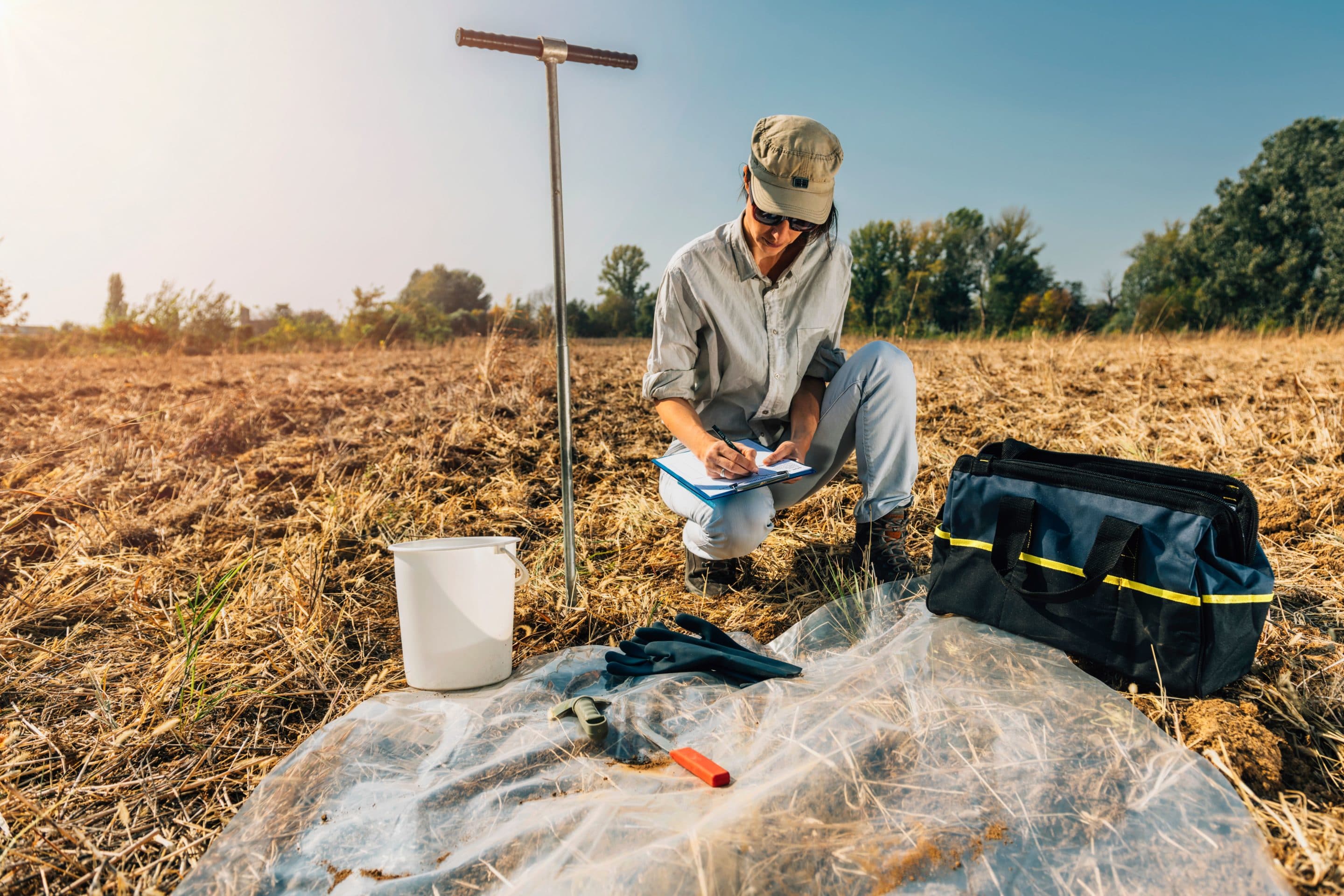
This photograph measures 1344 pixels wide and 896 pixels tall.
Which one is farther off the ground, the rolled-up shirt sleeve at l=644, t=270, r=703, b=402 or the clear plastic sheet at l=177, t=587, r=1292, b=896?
the rolled-up shirt sleeve at l=644, t=270, r=703, b=402

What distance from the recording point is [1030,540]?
1.60 m

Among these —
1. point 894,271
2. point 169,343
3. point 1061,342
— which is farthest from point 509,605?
point 894,271

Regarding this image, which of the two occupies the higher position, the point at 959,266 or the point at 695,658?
the point at 959,266

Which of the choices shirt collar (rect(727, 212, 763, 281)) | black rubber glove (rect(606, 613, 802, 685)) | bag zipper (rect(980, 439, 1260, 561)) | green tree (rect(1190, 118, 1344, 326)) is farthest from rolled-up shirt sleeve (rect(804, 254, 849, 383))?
green tree (rect(1190, 118, 1344, 326))

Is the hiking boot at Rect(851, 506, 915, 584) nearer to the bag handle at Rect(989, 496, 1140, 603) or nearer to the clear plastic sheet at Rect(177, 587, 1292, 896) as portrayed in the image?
the bag handle at Rect(989, 496, 1140, 603)

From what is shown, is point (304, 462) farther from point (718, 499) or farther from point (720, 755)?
point (720, 755)

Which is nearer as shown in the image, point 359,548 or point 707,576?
point 707,576

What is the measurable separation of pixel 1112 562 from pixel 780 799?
894mm

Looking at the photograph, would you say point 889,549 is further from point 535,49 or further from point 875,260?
point 875,260

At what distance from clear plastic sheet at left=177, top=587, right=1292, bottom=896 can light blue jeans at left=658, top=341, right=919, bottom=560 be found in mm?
644

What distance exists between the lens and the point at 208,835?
4.00 feet

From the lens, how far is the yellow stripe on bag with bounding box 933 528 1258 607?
52.8 inches

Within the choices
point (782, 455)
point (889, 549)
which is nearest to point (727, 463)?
point (782, 455)

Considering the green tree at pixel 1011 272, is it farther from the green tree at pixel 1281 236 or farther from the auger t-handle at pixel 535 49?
the auger t-handle at pixel 535 49
